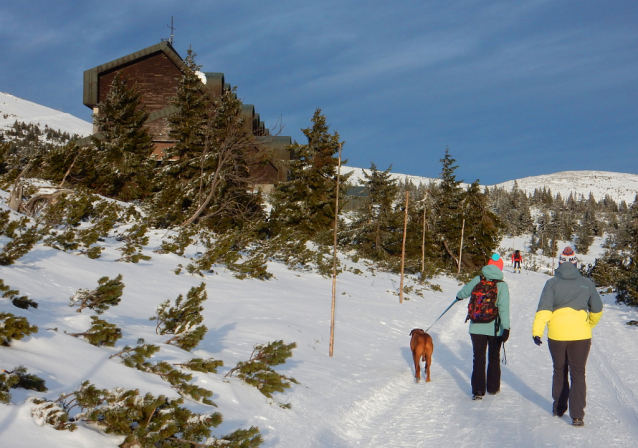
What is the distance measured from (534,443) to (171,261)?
33.6 feet

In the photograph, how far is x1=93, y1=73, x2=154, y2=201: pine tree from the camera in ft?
65.5

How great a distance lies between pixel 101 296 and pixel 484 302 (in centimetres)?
519

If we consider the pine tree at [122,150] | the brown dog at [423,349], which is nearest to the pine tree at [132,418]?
the brown dog at [423,349]

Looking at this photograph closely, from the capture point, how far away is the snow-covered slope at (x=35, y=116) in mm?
86750

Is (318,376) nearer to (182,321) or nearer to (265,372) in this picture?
(265,372)

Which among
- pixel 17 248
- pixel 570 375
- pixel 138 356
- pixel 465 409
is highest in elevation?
pixel 17 248

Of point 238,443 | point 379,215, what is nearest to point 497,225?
point 379,215

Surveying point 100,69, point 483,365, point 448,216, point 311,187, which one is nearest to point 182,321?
point 483,365

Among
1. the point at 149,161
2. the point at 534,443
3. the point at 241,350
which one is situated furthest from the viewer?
the point at 149,161

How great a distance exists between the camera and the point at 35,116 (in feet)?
321

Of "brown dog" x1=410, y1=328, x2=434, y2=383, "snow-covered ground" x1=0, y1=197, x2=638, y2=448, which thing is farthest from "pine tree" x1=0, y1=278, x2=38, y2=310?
"brown dog" x1=410, y1=328, x2=434, y2=383

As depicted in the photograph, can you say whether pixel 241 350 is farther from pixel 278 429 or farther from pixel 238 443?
pixel 238 443

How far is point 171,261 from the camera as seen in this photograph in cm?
1302

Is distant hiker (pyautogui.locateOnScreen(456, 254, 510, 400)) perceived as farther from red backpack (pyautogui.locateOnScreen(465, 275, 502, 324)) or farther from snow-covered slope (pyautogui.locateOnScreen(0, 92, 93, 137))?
snow-covered slope (pyautogui.locateOnScreen(0, 92, 93, 137))
